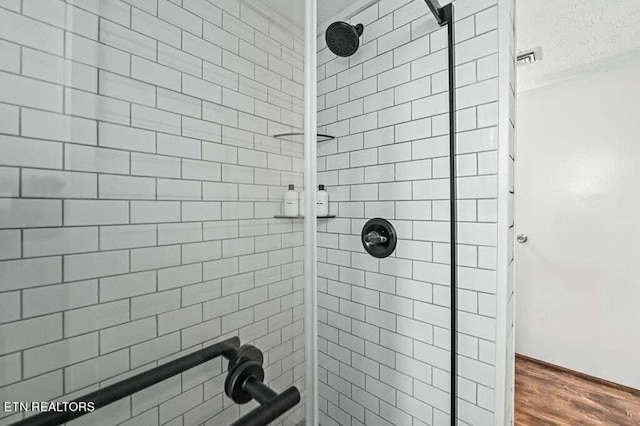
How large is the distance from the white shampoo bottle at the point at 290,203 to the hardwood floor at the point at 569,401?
209 cm

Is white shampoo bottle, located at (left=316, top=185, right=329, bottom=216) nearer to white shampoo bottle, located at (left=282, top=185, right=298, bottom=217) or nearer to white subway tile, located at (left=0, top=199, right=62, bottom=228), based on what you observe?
white shampoo bottle, located at (left=282, top=185, right=298, bottom=217)

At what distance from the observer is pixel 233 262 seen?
49cm

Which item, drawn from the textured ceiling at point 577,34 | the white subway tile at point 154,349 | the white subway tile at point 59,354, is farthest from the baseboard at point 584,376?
the white subway tile at point 59,354

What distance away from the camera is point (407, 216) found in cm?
118

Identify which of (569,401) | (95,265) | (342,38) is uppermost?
(342,38)

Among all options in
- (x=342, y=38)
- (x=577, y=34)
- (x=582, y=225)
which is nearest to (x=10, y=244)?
(x=342, y=38)

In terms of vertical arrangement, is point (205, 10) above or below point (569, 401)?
above

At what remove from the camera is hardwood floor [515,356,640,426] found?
5.69 feet

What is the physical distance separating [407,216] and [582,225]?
1884 millimetres

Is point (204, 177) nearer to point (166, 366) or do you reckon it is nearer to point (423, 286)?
point (166, 366)

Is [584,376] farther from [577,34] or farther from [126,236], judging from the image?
[126,236]

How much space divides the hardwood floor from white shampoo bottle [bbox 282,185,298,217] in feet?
6.86

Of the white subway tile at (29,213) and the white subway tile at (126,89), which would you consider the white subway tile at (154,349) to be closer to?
the white subway tile at (29,213)

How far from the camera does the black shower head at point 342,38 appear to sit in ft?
3.67
